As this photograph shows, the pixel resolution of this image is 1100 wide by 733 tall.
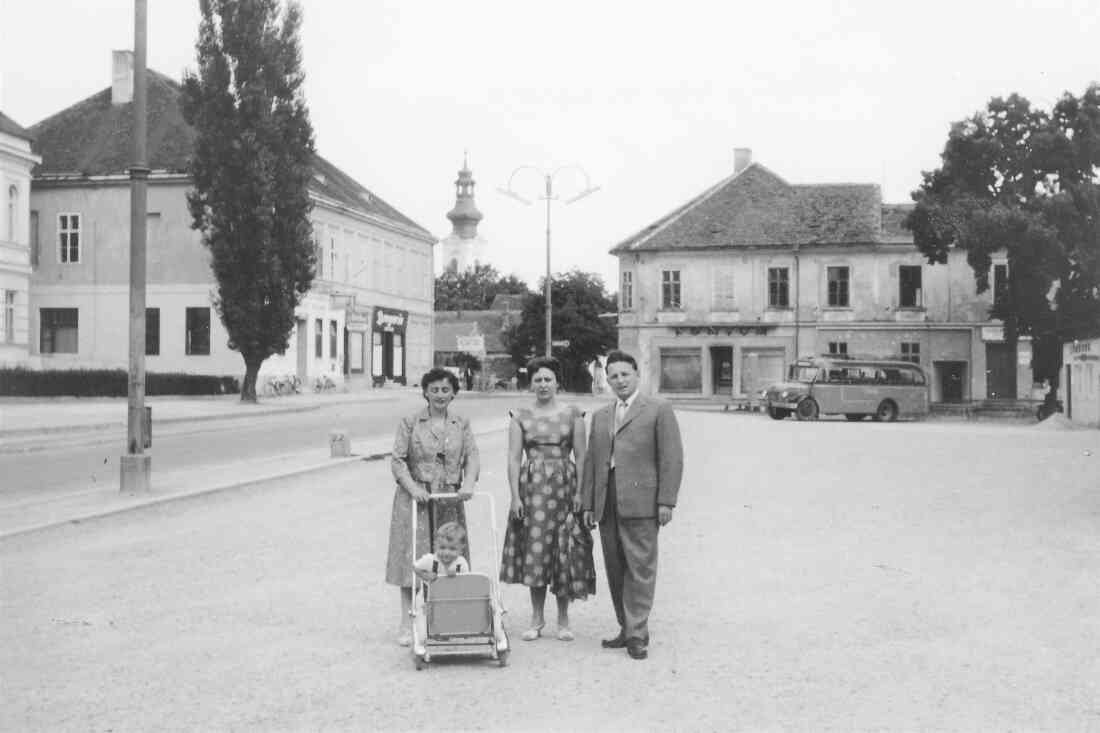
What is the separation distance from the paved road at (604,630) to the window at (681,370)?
47.5 meters

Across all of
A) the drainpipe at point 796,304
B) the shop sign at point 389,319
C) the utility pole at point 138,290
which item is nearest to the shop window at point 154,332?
the shop sign at point 389,319

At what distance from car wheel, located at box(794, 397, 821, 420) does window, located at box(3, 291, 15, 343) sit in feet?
82.1

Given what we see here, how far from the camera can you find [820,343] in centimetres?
6050

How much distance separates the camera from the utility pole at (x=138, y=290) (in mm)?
15438

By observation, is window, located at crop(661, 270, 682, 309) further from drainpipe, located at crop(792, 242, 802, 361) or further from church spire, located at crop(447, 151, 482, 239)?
Result: church spire, located at crop(447, 151, 482, 239)

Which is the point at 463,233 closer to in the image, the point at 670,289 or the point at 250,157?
the point at 670,289

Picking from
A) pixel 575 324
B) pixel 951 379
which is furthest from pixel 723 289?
pixel 575 324

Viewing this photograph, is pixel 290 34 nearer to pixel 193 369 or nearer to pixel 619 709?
pixel 193 369

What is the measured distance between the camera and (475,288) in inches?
5221

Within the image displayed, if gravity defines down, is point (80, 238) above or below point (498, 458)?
above

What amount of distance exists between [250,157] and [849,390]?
2036 cm

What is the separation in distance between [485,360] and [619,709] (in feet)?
311

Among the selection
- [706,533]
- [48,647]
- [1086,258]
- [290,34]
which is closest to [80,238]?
[290,34]

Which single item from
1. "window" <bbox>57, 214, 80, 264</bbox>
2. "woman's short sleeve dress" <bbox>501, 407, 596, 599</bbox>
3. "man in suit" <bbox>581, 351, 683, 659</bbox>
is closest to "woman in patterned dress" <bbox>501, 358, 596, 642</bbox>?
"woman's short sleeve dress" <bbox>501, 407, 596, 599</bbox>
